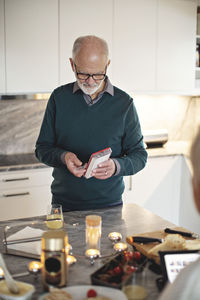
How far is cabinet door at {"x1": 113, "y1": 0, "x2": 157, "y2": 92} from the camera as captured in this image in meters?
3.55

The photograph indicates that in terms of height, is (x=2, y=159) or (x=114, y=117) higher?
(x=114, y=117)

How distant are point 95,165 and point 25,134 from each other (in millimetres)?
2049

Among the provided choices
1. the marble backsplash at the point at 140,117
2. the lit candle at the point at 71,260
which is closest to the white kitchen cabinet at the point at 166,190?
the marble backsplash at the point at 140,117

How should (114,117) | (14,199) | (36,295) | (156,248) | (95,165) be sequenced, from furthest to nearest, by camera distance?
(14,199), (114,117), (95,165), (156,248), (36,295)

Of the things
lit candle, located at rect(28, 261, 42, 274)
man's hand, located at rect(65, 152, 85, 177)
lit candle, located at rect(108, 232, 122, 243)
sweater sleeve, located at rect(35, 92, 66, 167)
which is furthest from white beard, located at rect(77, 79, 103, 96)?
lit candle, located at rect(28, 261, 42, 274)

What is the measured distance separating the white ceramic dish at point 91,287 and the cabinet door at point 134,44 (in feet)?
8.45

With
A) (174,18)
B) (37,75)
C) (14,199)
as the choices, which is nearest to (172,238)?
(14,199)

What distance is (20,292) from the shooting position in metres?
1.20

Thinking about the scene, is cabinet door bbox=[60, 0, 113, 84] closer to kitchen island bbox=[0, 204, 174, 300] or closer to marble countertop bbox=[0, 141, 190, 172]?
marble countertop bbox=[0, 141, 190, 172]

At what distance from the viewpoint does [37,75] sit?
3326 millimetres

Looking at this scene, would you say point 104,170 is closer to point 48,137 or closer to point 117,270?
point 48,137

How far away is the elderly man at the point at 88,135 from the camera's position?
205 cm

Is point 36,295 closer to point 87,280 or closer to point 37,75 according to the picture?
point 87,280

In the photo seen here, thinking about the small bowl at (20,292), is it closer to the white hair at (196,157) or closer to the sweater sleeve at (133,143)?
the white hair at (196,157)
